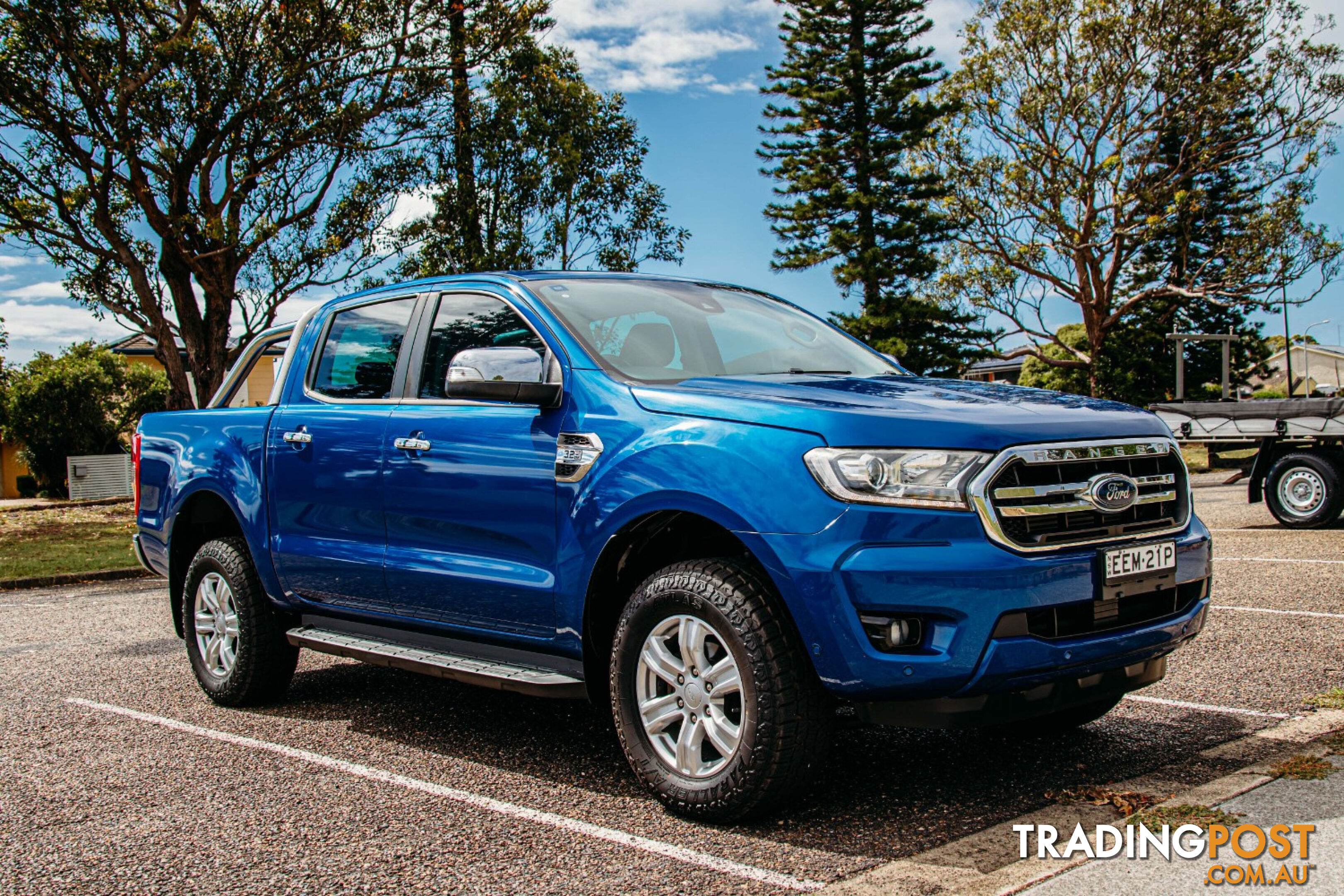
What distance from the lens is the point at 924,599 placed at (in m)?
3.33

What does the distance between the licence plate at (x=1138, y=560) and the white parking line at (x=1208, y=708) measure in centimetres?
148

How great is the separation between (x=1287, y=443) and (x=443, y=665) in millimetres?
11822

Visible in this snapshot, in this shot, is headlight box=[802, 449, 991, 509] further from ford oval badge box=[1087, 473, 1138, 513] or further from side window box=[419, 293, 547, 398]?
side window box=[419, 293, 547, 398]

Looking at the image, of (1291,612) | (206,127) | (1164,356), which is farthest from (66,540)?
(1164,356)

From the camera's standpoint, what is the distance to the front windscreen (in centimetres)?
448

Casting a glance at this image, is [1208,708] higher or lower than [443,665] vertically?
lower

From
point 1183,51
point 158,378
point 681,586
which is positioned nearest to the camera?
point 681,586

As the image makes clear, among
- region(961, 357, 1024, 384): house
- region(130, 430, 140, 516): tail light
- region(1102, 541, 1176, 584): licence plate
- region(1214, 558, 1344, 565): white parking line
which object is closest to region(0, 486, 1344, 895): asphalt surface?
region(1102, 541, 1176, 584): licence plate

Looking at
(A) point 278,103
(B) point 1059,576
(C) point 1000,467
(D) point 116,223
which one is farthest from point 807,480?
(D) point 116,223

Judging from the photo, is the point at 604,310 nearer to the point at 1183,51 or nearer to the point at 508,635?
the point at 508,635

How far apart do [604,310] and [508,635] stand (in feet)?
4.41

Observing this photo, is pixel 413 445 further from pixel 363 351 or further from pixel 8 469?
pixel 8 469

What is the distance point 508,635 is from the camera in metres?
4.45

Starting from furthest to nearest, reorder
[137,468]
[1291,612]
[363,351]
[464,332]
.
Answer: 1. [1291,612]
2. [137,468]
3. [363,351]
4. [464,332]
